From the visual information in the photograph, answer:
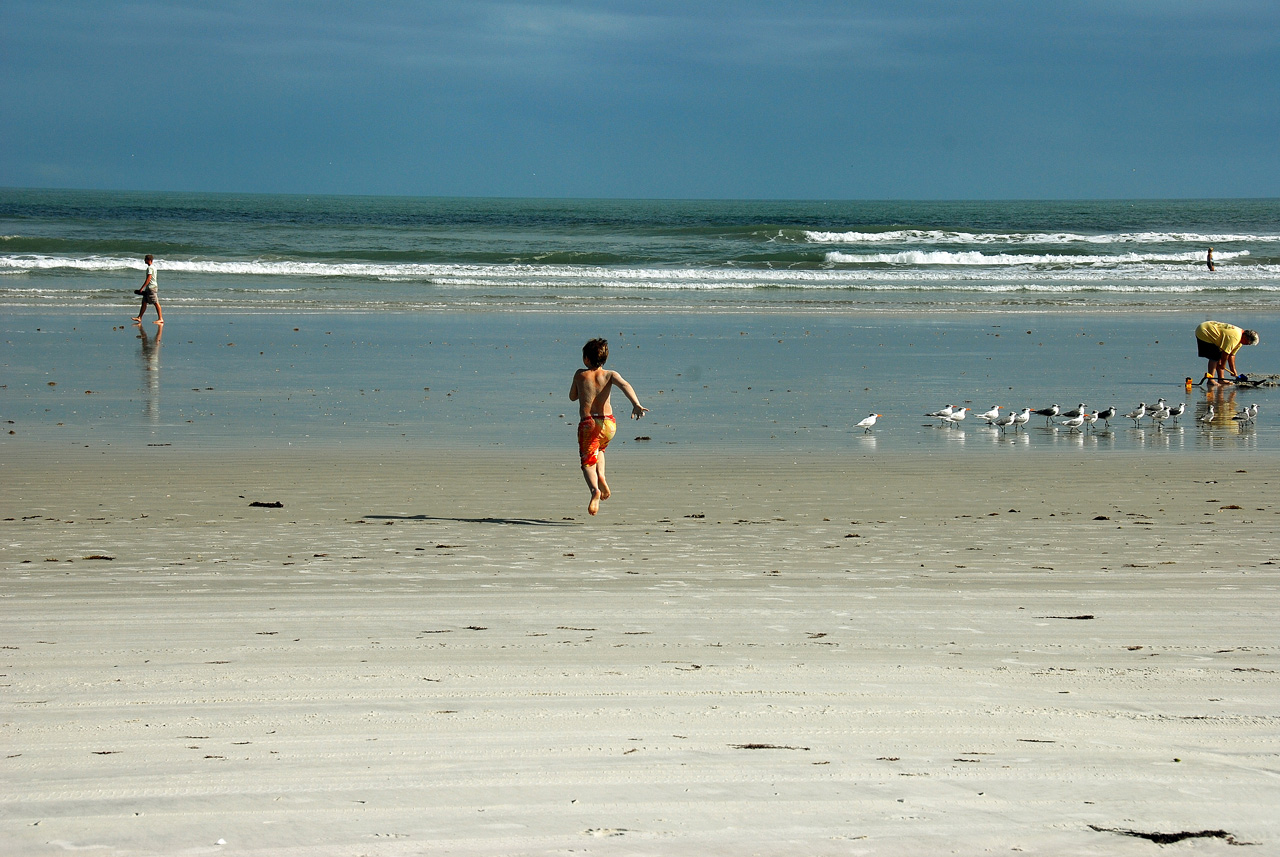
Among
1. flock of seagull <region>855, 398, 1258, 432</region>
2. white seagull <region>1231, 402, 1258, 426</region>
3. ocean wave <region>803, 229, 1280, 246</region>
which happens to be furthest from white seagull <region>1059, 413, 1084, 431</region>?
ocean wave <region>803, 229, 1280, 246</region>

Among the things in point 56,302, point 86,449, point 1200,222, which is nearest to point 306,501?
point 86,449

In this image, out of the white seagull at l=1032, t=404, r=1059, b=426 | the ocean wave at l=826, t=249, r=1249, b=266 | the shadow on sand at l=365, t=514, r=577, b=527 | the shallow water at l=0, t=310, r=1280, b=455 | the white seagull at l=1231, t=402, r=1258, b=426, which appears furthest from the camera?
the ocean wave at l=826, t=249, r=1249, b=266

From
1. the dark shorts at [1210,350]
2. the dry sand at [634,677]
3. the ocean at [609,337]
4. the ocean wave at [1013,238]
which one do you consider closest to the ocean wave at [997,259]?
the ocean at [609,337]

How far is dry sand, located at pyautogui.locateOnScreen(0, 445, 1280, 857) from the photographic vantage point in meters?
3.24

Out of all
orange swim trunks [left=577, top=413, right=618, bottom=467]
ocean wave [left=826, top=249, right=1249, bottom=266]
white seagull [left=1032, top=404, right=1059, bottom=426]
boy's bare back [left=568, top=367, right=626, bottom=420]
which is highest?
ocean wave [left=826, top=249, right=1249, bottom=266]

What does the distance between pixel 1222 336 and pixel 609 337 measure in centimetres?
912

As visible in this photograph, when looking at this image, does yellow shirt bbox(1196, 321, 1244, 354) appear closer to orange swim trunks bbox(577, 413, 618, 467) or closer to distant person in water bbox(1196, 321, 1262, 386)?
distant person in water bbox(1196, 321, 1262, 386)

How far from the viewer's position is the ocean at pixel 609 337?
461 inches

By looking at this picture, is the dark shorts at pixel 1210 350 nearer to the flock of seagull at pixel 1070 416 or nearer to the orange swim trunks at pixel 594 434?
the flock of seagull at pixel 1070 416

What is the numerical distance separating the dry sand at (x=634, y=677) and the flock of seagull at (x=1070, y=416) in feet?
11.8

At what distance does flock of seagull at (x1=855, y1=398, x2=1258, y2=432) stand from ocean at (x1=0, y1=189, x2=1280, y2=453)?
0.51 ft

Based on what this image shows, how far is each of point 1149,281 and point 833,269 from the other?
9739mm

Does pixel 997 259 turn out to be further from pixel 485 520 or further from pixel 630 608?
pixel 630 608

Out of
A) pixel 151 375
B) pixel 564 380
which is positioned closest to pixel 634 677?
pixel 564 380
